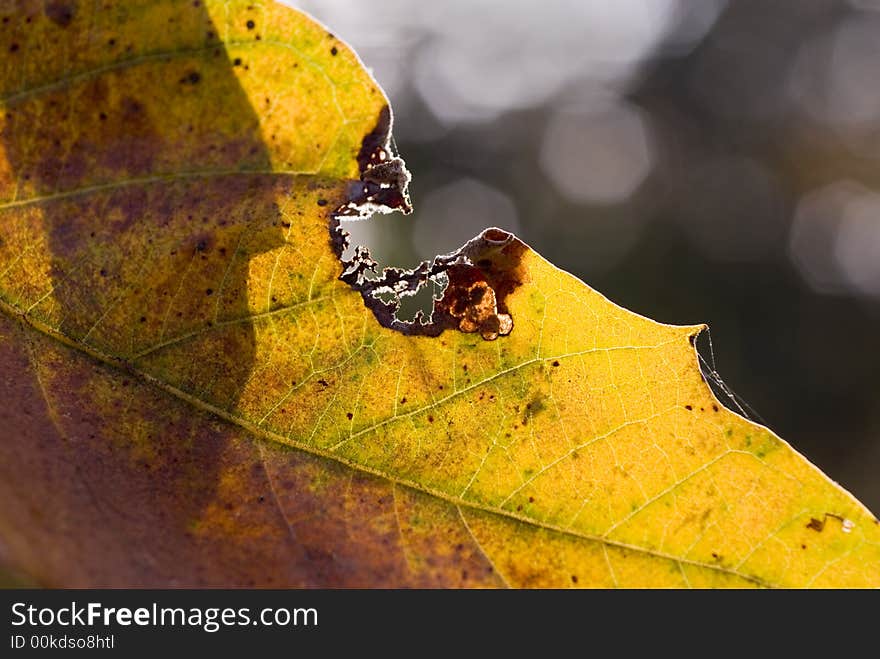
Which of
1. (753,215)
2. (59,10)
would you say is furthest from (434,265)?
(753,215)

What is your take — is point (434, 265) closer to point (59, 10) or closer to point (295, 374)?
point (295, 374)

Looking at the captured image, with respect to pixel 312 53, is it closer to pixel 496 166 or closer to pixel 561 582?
pixel 561 582

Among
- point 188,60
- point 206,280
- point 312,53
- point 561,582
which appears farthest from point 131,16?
point 561,582

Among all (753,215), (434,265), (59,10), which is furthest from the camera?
(753,215)

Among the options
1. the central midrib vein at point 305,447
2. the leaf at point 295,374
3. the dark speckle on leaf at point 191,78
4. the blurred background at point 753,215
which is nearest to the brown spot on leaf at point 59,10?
the leaf at point 295,374

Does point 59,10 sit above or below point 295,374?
above

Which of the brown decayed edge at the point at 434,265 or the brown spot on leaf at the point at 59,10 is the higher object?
the brown spot on leaf at the point at 59,10

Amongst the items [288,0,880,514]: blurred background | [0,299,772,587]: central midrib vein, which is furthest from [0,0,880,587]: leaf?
[288,0,880,514]: blurred background

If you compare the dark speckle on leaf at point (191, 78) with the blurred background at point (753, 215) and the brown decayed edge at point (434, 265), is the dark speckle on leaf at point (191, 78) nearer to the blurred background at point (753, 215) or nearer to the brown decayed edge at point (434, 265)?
the brown decayed edge at point (434, 265)
